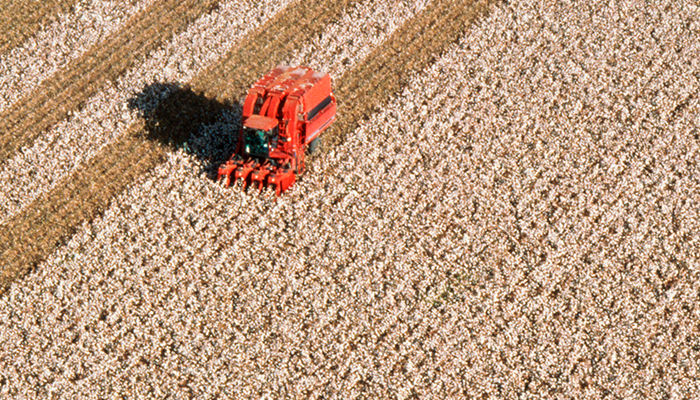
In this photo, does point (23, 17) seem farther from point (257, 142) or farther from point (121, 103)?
point (257, 142)

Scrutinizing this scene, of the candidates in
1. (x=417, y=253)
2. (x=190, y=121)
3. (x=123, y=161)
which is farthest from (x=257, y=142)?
(x=417, y=253)

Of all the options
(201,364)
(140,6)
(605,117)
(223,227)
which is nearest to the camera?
(201,364)

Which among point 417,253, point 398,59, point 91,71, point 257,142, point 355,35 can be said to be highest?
point 91,71

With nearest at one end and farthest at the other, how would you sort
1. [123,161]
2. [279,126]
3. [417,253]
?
[417,253]
[279,126]
[123,161]

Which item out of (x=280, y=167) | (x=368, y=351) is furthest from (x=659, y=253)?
(x=280, y=167)

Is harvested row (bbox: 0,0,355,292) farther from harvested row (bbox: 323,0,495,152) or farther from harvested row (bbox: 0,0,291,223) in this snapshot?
harvested row (bbox: 323,0,495,152)

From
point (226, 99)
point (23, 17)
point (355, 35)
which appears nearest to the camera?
point (226, 99)

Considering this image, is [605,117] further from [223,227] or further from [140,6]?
[140,6]
